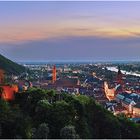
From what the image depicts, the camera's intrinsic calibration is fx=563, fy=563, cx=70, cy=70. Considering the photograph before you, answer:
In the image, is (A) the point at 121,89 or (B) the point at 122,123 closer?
(B) the point at 122,123

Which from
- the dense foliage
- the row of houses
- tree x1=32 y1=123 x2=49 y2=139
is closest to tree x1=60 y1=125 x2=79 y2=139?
the dense foliage

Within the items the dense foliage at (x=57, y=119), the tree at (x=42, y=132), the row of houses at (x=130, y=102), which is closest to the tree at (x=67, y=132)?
the dense foliage at (x=57, y=119)

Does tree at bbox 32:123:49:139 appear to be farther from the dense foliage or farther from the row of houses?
the row of houses

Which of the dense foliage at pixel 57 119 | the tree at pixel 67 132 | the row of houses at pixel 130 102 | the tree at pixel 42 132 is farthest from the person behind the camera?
the row of houses at pixel 130 102

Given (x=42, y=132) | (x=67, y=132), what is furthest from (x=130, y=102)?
(x=42, y=132)

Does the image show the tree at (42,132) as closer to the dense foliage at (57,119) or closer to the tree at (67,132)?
the dense foliage at (57,119)

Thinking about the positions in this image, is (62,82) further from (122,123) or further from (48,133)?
(48,133)

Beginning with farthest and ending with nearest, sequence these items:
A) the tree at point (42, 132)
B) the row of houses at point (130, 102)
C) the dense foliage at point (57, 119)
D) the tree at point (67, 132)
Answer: the row of houses at point (130, 102), the dense foliage at point (57, 119), the tree at point (67, 132), the tree at point (42, 132)

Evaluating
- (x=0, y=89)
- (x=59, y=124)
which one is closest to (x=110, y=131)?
(x=59, y=124)
